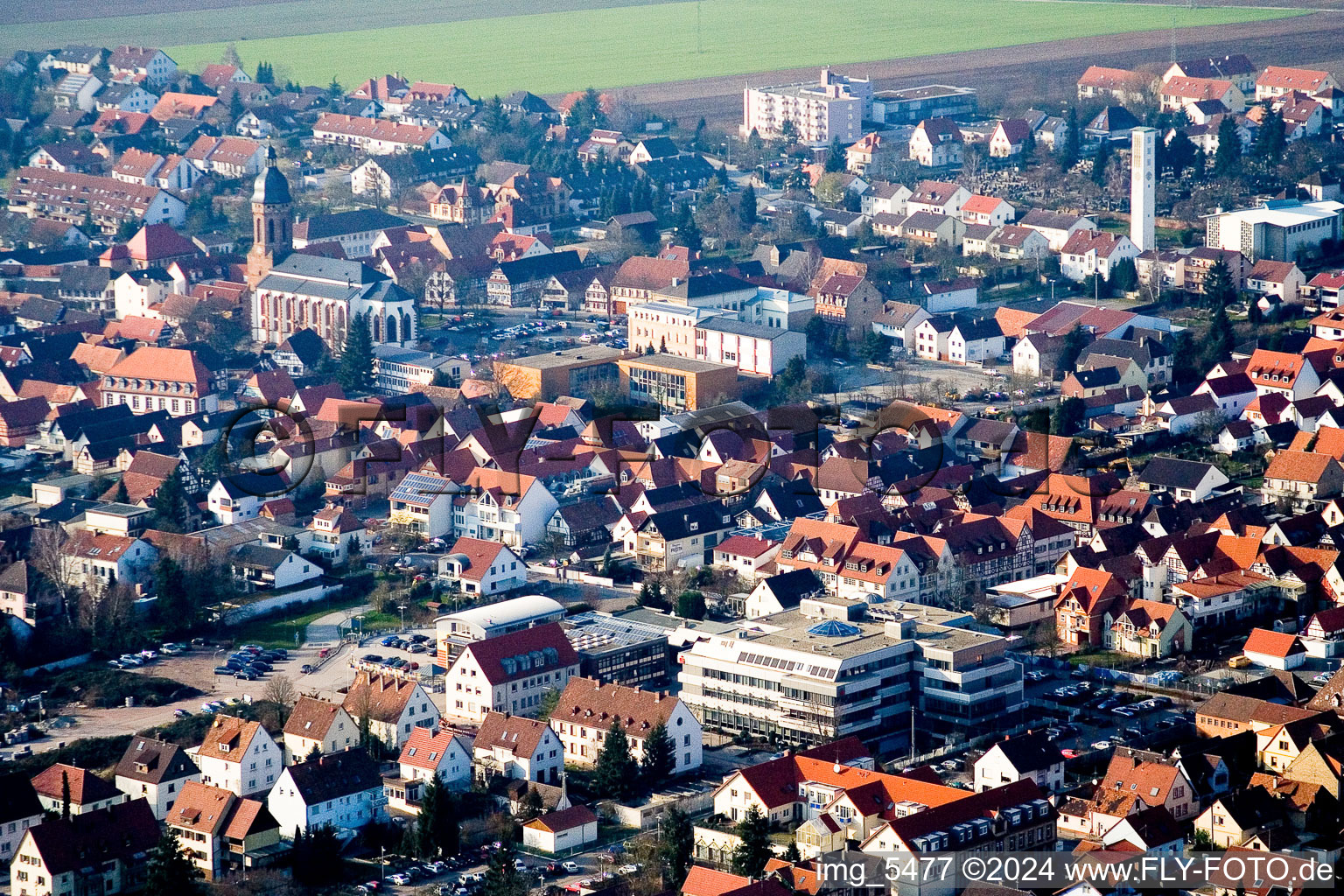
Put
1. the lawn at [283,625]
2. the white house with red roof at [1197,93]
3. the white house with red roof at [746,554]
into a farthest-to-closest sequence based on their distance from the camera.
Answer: the white house with red roof at [1197,93] < the white house with red roof at [746,554] < the lawn at [283,625]

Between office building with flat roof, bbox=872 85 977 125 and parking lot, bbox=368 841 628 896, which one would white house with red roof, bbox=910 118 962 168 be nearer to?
office building with flat roof, bbox=872 85 977 125

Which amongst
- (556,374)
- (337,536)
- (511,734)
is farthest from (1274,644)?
(556,374)

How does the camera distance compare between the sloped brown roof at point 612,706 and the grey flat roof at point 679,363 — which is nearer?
the sloped brown roof at point 612,706

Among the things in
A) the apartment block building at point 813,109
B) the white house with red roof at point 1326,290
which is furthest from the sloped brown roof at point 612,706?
the apartment block building at point 813,109

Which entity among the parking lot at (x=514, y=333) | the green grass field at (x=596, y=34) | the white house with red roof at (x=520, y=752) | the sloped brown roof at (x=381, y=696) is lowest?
the white house with red roof at (x=520, y=752)

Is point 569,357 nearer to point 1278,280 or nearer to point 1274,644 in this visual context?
point 1278,280

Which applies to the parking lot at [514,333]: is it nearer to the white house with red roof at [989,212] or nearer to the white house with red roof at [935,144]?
the white house with red roof at [989,212]

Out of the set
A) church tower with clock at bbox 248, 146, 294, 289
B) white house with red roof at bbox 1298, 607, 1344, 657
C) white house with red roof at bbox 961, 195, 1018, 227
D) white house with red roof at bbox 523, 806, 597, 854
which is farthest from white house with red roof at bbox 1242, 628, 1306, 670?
church tower with clock at bbox 248, 146, 294, 289
